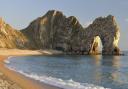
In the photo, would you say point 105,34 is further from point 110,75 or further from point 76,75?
point 76,75

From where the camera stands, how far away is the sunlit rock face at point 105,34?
182 metres

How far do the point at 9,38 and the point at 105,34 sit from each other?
56.5 meters

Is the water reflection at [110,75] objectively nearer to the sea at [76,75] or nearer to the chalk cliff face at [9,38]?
the sea at [76,75]

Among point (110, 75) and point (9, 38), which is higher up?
point (9, 38)

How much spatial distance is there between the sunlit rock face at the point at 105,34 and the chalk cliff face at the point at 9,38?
133 ft

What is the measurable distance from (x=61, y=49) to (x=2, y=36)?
125 feet

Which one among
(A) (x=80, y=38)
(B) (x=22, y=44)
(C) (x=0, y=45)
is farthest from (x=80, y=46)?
(C) (x=0, y=45)

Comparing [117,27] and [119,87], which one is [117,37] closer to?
[117,27]

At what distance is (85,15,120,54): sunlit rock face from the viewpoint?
181875mm

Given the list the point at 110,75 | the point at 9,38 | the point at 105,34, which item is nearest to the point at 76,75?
the point at 110,75

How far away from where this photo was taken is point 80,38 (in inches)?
7741

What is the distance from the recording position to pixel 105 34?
Result: 18625 centimetres

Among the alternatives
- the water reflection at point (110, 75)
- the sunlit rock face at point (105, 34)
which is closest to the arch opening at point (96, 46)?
the sunlit rock face at point (105, 34)

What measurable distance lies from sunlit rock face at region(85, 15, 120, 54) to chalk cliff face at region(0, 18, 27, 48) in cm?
4061
